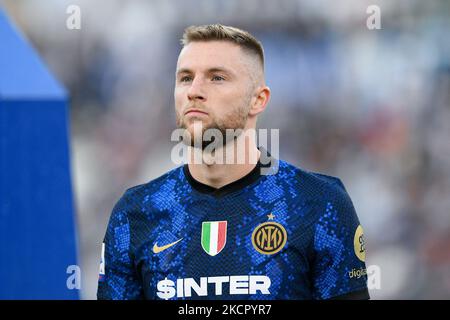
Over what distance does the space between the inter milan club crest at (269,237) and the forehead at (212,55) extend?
2.37ft

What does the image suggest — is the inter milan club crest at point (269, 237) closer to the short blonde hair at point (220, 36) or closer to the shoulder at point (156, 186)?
the shoulder at point (156, 186)

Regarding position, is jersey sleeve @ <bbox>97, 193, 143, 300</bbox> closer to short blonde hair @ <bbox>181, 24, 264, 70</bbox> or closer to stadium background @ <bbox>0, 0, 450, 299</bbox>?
short blonde hair @ <bbox>181, 24, 264, 70</bbox>

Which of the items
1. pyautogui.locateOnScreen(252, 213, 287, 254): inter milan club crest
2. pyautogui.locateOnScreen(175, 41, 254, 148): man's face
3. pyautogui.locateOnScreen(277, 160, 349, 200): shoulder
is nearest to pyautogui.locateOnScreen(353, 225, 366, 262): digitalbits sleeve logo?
pyautogui.locateOnScreen(277, 160, 349, 200): shoulder

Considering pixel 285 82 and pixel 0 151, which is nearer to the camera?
pixel 0 151

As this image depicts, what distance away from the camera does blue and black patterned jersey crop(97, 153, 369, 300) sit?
306 cm

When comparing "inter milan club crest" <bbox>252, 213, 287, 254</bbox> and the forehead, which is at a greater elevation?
the forehead

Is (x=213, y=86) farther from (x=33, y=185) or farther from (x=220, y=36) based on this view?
(x=33, y=185)

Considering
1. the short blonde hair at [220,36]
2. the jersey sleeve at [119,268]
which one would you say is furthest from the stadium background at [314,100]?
the short blonde hair at [220,36]
